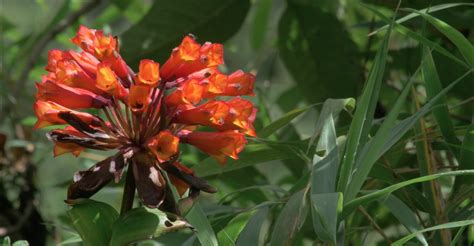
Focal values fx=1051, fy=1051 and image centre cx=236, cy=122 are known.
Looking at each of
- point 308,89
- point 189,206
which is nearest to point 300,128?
point 308,89

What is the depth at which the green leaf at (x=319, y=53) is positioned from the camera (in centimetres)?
178

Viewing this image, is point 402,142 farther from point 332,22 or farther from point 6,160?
point 6,160

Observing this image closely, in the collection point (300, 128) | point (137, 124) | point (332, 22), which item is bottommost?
point (300, 128)

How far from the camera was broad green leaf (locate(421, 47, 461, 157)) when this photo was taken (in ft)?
3.68

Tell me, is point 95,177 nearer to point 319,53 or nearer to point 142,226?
point 142,226

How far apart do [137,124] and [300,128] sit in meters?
1.18

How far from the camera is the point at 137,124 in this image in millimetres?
977

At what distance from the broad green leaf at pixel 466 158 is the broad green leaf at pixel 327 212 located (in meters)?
0.20

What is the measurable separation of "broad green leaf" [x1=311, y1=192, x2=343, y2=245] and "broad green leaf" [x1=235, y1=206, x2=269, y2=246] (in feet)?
0.38

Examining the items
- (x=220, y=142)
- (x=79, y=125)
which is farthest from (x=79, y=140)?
(x=220, y=142)

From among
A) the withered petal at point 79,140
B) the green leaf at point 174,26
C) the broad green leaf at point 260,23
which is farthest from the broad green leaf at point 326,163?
the broad green leaf at point 260,23

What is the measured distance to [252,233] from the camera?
1.09 m

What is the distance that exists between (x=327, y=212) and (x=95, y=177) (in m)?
0.21

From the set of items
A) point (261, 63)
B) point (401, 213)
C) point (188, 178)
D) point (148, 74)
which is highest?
point (148, 74)
